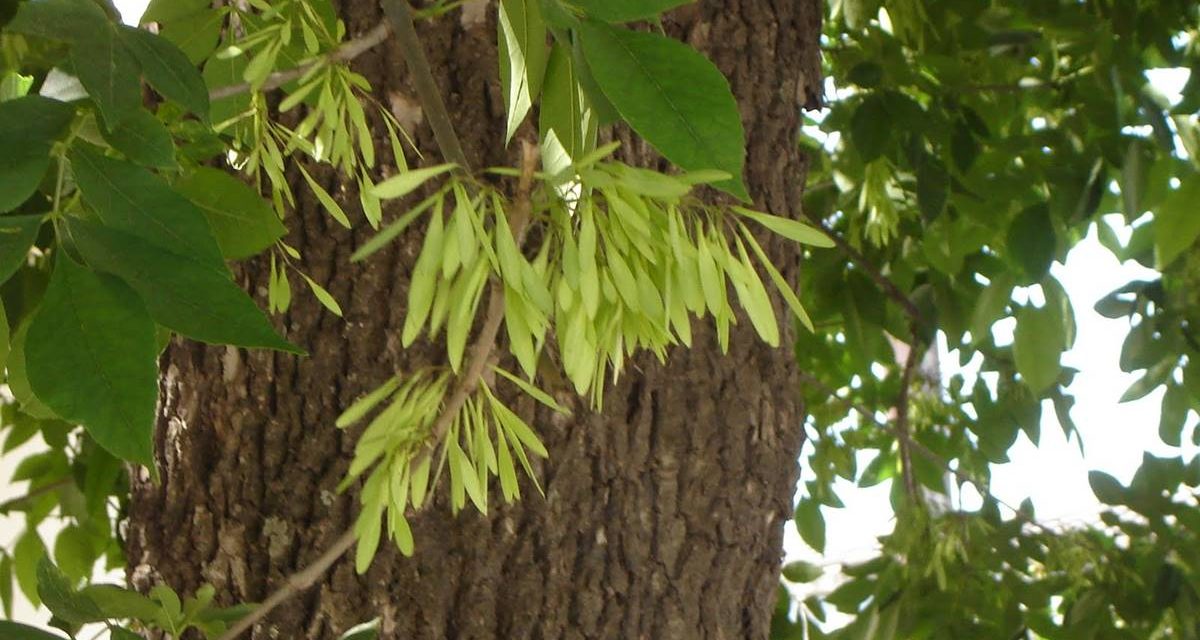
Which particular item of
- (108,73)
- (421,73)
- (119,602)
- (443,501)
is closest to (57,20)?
(108,73)

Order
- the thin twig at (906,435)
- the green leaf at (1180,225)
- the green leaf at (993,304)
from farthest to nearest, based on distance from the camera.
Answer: the thin twig at (906,435)
the green leaf at (993,304)
the green leaf at (1180,225)

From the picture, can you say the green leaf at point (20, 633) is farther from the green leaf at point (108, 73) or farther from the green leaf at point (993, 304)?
the green leaf at point (993, 304)

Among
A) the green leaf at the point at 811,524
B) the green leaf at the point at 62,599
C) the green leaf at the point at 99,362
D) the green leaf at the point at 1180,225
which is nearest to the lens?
the green leaf at the point at 99,362

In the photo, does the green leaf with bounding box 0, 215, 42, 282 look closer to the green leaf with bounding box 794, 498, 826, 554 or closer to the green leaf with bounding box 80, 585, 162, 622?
the green leaf with bounding box 80, 585, 162, 622

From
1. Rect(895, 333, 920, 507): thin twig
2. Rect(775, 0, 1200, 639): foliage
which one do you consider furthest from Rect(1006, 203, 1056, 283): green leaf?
Rect(895, 333, 920, 507): thin twig

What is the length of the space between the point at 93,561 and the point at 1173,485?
100 centimetres

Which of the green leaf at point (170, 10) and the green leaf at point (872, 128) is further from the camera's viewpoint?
the green leaf at point (872, 128)

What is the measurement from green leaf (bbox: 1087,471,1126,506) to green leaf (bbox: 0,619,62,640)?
90 centimetres

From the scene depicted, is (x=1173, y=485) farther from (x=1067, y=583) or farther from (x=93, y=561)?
(x=93, y=561)

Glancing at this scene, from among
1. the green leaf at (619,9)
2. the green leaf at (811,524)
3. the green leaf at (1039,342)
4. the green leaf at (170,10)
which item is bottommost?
the green leaf at (619,9)

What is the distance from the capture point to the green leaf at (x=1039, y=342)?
95 cm

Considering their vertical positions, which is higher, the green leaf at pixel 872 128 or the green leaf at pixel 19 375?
the green leaf at pixel 872 128

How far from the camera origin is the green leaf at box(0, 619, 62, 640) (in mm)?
384

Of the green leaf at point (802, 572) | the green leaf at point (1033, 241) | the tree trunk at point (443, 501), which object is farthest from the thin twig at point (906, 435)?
the tree trunk at point (443, 501)
